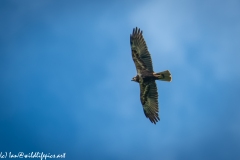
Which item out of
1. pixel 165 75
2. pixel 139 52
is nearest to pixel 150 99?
pixel 165 75

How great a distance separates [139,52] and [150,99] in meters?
2.88

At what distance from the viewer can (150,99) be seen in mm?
21891

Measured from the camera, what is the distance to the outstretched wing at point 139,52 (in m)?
20.5

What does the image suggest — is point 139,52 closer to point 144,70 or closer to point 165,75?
point 144,70

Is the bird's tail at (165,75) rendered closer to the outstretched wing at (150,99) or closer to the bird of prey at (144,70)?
the bird of prey at (144,70)

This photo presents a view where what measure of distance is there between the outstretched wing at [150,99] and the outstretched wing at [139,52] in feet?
3.29

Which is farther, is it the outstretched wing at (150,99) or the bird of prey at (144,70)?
the outstretched wing at (150,99)

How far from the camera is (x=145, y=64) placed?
813 inches

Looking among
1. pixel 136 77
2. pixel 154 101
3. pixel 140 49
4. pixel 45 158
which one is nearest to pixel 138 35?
pixel 140 49

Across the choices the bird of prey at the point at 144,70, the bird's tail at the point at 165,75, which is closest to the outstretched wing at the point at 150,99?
the bird of prey at the point at 144,70

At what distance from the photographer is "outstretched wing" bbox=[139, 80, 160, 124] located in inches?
843

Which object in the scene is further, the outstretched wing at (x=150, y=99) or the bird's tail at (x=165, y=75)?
the outstretched wing at (x=150, y=99)

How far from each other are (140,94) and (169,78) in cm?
217

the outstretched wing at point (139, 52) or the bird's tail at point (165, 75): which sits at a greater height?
the outstretched wing at point (139, 52)
